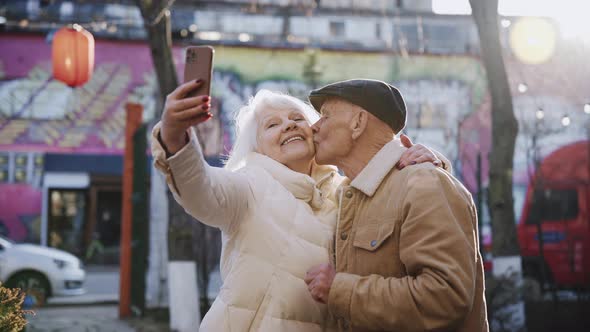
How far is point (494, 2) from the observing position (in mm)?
7273

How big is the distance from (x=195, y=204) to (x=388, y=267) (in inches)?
29.0

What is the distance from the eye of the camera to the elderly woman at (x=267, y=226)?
91.8 inches

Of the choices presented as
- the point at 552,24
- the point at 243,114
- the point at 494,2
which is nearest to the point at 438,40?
the point at 552,24

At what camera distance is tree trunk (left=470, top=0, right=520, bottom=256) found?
24.1 ft

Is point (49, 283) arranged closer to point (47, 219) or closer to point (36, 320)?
point (36, 320)

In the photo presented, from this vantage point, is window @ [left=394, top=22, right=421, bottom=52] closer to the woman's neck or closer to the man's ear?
the woman's neck

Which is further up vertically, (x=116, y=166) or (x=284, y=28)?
(x=284, y=28)

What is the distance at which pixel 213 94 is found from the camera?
15.4 m

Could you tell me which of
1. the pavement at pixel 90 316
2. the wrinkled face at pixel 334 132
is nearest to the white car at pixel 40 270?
the pavement at pixel 90 316

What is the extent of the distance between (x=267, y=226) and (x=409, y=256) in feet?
2.26

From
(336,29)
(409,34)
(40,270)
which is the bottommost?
(40,270)

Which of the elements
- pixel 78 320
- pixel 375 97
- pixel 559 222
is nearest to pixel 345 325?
pixel 375 97

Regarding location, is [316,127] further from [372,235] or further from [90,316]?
[90,316]

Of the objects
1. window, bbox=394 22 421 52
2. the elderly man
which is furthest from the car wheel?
window, bbox=394 22 421 52
